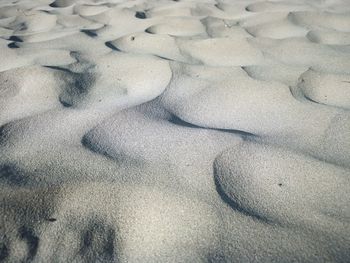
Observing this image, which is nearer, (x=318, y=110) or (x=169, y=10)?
(x=318, y=110)

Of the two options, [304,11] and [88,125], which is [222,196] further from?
[304,11]

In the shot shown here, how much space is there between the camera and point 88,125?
119 cm

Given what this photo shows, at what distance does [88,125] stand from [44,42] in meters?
1.02

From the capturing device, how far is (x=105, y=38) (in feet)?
6.49

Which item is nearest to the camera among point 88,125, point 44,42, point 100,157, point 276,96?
point 100,157

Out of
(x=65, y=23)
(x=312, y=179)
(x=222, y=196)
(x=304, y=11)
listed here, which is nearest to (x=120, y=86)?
(x=222, y=196)

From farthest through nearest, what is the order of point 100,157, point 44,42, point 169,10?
1. point 169,10
2. point 44,42
3. point 100,157

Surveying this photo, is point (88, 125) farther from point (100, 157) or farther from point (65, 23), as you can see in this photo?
point (65, 23)

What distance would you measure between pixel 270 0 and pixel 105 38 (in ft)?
4.72

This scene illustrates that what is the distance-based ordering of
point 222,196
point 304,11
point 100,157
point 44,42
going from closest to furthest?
point 222,196 → point 100,157 → point 44,42 → point 304,11

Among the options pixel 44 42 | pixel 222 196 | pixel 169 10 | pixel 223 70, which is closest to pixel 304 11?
pixel 169 10

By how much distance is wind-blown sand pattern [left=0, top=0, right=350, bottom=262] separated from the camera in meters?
0.76

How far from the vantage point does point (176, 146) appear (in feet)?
3.48

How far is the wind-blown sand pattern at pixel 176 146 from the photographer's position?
76 cm
